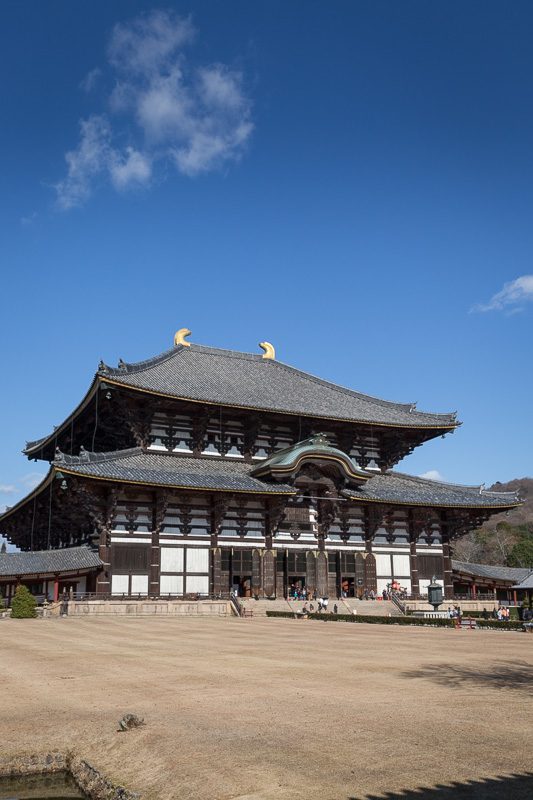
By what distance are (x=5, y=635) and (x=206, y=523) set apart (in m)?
19.4

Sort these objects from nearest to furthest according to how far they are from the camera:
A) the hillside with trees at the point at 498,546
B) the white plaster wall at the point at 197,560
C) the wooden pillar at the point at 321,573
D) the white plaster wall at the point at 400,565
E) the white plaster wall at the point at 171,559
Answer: the white plaster wall at the point at 171,559 → the white plaster wall at the point at 197,560 → the wooden pillar at the point at 321,573 → the white plaster wall at the point at 400,565 → the hillside with trees at the point at 498,546

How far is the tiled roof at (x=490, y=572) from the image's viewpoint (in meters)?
58.2

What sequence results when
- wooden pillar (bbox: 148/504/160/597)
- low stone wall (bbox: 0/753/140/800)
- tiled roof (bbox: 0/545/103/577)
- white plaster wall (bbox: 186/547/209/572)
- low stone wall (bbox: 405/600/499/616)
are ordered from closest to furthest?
low stone wall (bbox: 0/753/140/800), tiled roof (bbox: 0/545/103/577), wooden pillar (bbox: 148/504/160/597), white plaster wall (bbox: 186/547/209/572), low stone wall (bbox: 405/600/499/616)

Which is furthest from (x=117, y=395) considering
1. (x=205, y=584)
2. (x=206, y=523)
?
(x=205, y=584)

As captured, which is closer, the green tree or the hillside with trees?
the green tree

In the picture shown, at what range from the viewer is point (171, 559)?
4456 cm

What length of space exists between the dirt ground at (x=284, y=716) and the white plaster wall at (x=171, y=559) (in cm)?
2111

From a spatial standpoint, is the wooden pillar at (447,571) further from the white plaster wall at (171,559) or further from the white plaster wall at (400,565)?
the white plaster wall at (171,559)

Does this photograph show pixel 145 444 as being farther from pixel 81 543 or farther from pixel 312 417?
pixel 312 417

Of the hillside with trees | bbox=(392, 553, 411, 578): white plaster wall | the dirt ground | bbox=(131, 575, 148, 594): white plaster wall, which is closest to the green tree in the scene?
the hillside with trees

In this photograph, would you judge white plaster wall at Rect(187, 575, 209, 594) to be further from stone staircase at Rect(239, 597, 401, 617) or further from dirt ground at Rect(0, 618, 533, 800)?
dirt ground at Rect(0, 618, 533, 800)

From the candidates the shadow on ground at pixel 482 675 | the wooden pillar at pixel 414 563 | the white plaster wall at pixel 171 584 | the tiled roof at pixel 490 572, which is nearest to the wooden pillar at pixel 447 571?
the wooden pillar at pixel 414 563

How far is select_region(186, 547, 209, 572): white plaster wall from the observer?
1774 inches

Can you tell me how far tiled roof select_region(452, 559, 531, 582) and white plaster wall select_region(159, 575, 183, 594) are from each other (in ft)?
80.8
